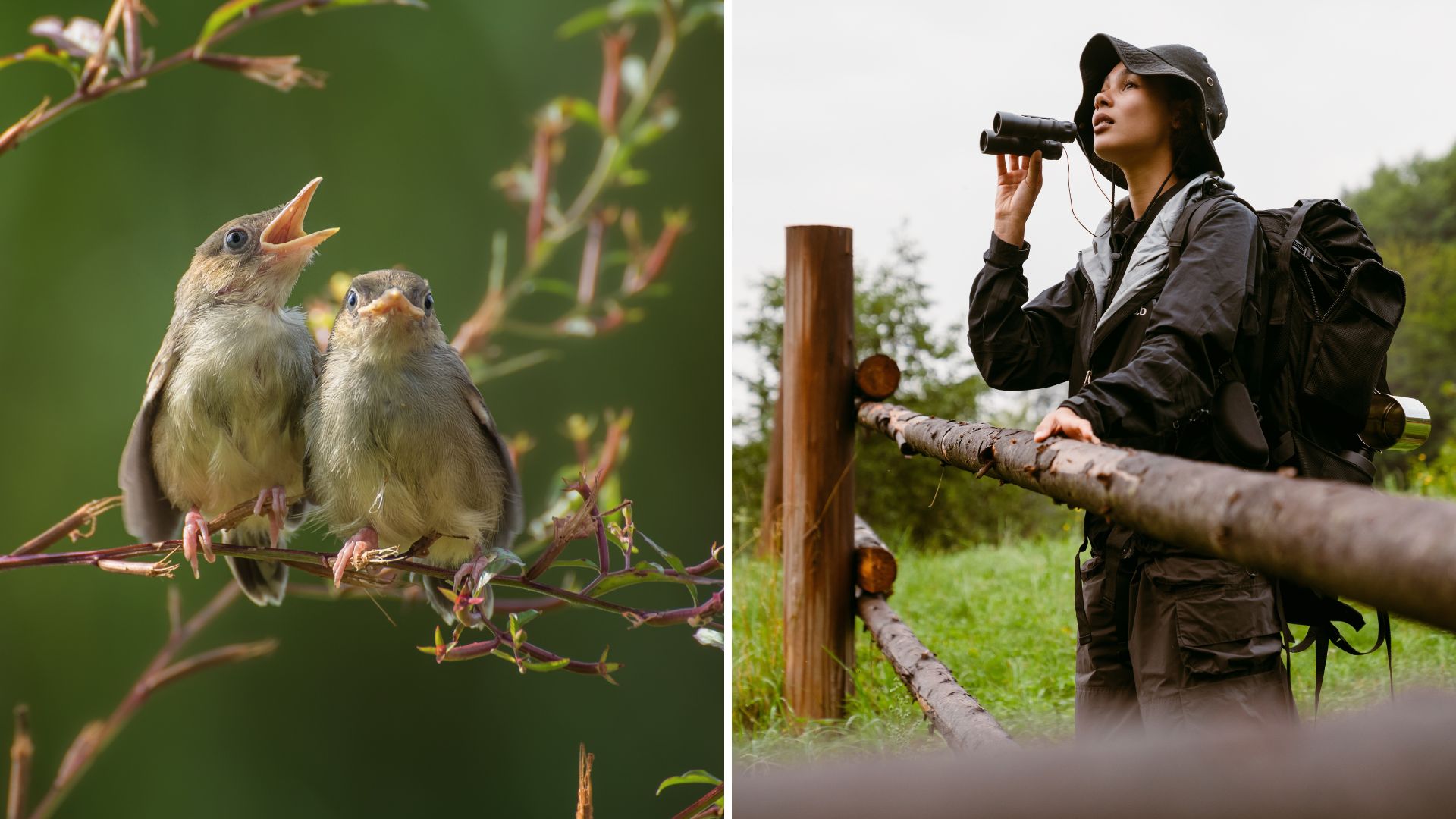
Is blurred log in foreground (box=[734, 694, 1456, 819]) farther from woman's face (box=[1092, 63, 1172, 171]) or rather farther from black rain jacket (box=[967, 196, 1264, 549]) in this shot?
woman's face (box=[1092, 63, 1172, 171])

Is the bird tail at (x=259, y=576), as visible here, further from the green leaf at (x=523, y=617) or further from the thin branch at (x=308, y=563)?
the green leaf at (x=523, y=617)

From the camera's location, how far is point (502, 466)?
958 millimetres

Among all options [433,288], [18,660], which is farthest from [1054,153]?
[18,660]

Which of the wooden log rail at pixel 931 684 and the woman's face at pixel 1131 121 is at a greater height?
the woman's face at pixel 1131 121

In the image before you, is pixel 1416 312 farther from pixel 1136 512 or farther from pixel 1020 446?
pixel 1136 512

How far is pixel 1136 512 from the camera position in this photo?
663 millimetres

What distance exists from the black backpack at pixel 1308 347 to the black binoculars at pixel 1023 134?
0.24 m

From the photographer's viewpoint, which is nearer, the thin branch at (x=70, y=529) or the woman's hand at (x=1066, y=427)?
the thin branch at (x=70, y=529)

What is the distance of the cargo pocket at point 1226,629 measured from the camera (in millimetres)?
1163

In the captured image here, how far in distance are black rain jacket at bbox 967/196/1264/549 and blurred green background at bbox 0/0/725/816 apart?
0.39m

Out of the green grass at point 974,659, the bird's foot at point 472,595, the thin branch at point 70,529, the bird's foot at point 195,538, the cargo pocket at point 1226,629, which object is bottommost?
the green grass at point 974,659

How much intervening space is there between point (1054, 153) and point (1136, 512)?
35.4 inches

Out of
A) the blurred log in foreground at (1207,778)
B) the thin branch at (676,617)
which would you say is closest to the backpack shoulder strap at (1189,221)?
the thin branch at (676,617)

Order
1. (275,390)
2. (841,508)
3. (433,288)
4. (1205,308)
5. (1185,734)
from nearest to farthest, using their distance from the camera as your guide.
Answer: (1185,734) → (275,390) → (1205,308) → (433,288) → (841,508)
